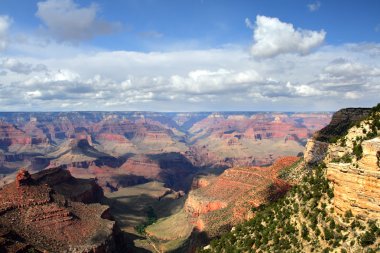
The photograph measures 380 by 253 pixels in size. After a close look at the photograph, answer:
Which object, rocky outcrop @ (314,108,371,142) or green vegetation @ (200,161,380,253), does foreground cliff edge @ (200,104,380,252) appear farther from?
rocky outcrop @ (314,108,371,142)

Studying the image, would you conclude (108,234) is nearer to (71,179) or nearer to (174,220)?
(174,220)

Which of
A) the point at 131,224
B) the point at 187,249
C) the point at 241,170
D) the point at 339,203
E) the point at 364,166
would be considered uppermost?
the point at 364,166

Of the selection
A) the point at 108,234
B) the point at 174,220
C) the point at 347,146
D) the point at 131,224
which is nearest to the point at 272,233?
the point at 347,146

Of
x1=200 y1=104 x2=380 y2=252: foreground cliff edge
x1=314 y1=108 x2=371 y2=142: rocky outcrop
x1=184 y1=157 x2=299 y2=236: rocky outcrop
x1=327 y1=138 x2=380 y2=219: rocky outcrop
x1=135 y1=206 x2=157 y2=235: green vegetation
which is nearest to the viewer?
x1=327 y1=138 x2=380 y2=219: rocky outcrop

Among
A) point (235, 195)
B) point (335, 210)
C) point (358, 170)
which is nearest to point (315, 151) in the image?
point (235, 195)

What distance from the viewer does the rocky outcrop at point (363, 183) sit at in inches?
1228

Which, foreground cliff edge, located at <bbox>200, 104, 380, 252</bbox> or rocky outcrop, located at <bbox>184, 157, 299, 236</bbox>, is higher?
foreground cliff edge, located at <bbox>200, 104, 380, 252</bbox>

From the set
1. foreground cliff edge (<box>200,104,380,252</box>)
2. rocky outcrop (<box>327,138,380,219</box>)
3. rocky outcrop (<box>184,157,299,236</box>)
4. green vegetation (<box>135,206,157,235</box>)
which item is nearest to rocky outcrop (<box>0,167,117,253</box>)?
rocky outcrop (<box>184,157,299,236</box>)

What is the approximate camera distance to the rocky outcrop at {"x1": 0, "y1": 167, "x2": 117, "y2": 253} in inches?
3300

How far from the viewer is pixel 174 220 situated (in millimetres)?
145000

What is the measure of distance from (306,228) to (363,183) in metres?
9.02

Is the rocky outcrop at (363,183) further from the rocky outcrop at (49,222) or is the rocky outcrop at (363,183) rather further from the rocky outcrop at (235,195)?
the rocky outcrop at (49,222)

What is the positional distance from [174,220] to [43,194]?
2168 inches

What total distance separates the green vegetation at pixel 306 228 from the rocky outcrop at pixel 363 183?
92cm
